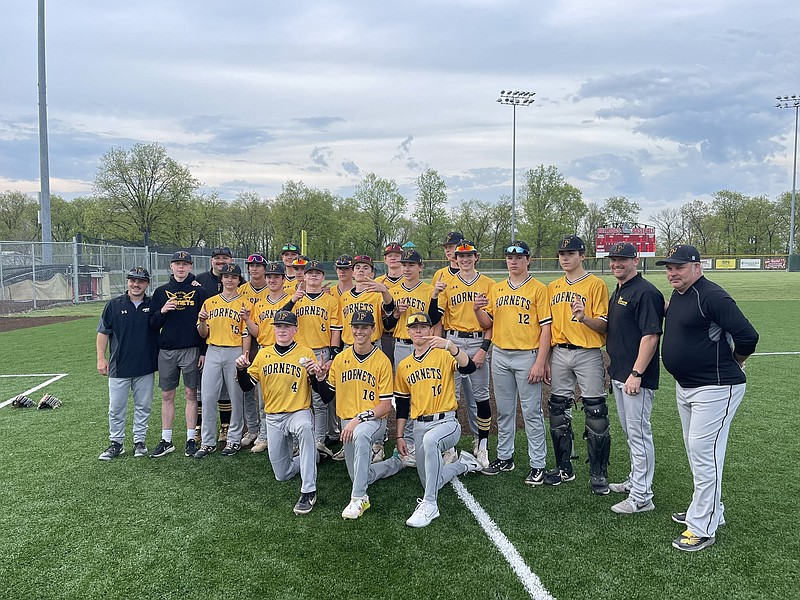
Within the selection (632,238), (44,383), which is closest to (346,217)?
(632,238)

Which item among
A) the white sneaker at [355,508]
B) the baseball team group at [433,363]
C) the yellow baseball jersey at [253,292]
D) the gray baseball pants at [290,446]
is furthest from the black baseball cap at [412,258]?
the white sneaker at [355,508]

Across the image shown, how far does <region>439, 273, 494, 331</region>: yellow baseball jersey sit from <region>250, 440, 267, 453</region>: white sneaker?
2.38 m

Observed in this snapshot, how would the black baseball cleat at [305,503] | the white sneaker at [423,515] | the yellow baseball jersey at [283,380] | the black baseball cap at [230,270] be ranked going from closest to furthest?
the white sneaker at [423,515] → the black baseball cleat at [305,503] → the yellow baseball jersey at [283,380] → the black baseball cap at [230,270]

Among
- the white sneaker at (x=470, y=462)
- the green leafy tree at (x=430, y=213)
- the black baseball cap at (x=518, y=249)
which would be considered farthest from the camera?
the green leafy tree at (x=430, y=213)

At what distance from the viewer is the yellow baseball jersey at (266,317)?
5500mm

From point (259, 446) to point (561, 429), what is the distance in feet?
10.3

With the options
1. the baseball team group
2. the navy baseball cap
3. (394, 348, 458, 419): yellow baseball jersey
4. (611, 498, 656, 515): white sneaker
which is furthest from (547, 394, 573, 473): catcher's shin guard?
the navy baseball cap

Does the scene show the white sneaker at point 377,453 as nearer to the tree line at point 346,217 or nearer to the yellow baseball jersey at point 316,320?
the yellow baseball jersey at point 316,320

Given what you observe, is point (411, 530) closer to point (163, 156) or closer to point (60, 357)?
point (60, 357)

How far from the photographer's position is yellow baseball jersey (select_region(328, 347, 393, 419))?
456cm

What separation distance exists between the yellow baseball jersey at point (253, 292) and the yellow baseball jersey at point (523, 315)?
260 centimetres

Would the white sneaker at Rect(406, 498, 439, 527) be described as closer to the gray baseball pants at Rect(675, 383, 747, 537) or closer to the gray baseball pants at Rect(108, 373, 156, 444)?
the gray baseball pants at Rect(675, 383, 747, 537)

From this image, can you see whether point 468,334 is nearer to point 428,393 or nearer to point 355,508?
point 428,393

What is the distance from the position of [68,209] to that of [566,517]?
2932 inches
